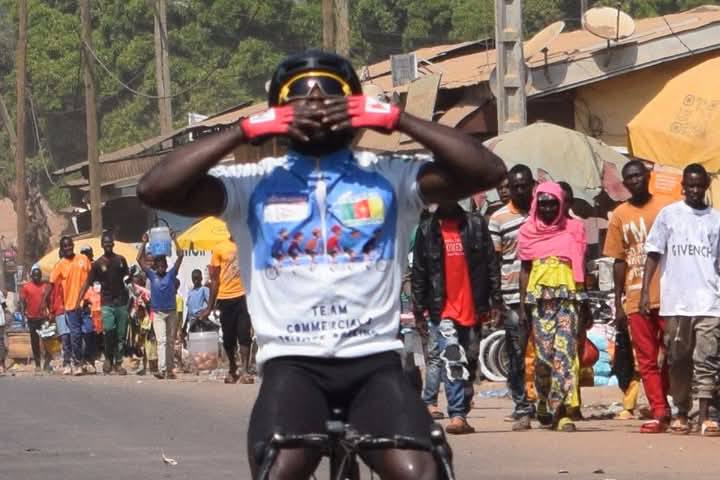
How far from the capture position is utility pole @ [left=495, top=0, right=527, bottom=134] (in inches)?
769

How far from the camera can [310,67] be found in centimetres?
500

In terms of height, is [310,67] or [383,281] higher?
[310,67]

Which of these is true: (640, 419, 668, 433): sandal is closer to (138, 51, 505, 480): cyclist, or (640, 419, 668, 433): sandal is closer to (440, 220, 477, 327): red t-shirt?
(440, 220, 477, 327): red t-shirt

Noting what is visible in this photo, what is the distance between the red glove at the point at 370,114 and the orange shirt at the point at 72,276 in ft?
61.2

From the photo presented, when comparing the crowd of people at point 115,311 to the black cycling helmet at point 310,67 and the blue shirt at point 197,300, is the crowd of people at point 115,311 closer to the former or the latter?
the blue shirt at point 197,300

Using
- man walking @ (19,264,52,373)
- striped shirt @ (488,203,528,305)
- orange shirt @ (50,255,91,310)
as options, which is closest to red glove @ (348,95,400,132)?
striped shirt @ (488,203,528,305)

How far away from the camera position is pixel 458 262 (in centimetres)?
1177

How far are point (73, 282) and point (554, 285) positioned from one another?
12747mm

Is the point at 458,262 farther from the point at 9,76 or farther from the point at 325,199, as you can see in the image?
the point at 9,76

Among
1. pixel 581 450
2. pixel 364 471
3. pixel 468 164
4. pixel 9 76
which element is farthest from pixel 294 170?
pixel 9 76

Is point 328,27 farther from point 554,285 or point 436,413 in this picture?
point 554,285

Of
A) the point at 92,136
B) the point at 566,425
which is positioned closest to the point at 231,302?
the point at 566,425

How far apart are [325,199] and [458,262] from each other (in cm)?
683

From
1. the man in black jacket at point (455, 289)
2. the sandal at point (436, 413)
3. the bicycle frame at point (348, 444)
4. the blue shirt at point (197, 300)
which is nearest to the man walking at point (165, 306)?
the blue shirt at point (197, 300)
